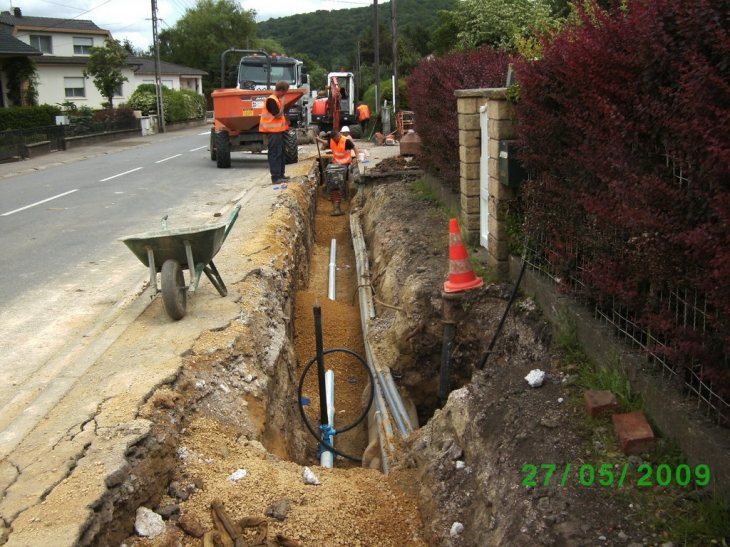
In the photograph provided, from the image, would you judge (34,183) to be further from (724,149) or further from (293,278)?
(724,149)

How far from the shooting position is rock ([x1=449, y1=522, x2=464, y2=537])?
12.5ft

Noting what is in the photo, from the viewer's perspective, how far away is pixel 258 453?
15.3 ft

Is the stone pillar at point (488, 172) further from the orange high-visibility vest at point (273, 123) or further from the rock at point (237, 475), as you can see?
the orange high-visibility vest at point (273, 123)

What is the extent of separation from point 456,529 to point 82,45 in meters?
51.7

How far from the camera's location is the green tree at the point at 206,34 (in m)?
84.4

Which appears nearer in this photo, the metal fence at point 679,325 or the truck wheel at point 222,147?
the metal fence at point 679,325

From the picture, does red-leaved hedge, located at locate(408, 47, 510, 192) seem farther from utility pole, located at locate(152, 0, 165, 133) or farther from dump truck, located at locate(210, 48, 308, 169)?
utility pole, located at locate(152, 0, 165, 133)

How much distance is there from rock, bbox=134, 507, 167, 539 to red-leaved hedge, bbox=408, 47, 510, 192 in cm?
607

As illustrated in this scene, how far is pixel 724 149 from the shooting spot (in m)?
2.74

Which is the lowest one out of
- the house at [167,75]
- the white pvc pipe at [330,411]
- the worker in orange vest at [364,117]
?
the white pvc pipe at [330,411]

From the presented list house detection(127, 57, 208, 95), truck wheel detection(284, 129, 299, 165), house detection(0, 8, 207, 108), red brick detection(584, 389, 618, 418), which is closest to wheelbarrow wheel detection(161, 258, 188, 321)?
red brick detection(584, 389, 618, 418)

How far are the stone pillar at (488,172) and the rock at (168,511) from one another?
3.58 m

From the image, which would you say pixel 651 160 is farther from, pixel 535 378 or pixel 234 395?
pixel 234 395

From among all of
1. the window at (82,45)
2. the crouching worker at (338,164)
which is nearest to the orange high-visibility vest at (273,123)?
the crouching worker at (338,164)
